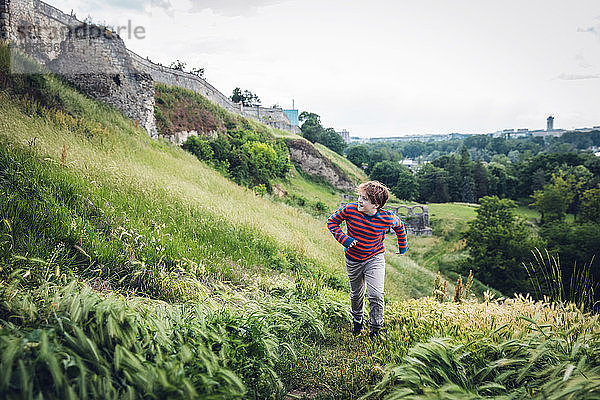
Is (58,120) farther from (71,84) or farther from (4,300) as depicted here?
(4,300)

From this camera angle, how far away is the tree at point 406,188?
6134 centimetres

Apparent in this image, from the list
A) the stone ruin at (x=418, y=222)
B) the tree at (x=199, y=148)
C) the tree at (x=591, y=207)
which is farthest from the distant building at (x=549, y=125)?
the tree at (x=199, y=148)

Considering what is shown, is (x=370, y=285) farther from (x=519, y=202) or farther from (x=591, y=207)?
(x=519, y=202)

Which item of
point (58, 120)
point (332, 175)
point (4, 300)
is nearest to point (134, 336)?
point (4, 300)

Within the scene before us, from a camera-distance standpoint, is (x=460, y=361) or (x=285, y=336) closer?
(x=460, y=361)

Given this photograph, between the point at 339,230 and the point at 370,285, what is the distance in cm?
75

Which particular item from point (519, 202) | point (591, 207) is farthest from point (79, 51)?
point (519, 202)

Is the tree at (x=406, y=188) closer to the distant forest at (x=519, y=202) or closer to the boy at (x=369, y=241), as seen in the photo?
the distant forest at (x=519, y=202)

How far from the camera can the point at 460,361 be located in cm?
309

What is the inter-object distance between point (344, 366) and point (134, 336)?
1983mm

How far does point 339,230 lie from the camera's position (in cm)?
435

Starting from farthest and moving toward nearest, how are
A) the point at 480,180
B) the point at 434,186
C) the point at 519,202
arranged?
the point at 480,180
the point at 434,186
the point at 519,202

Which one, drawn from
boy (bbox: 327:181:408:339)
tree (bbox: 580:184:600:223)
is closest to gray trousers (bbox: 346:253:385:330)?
boy (bbox: 327:181:408:339)

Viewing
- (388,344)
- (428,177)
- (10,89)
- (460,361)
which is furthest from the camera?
(428,177)
